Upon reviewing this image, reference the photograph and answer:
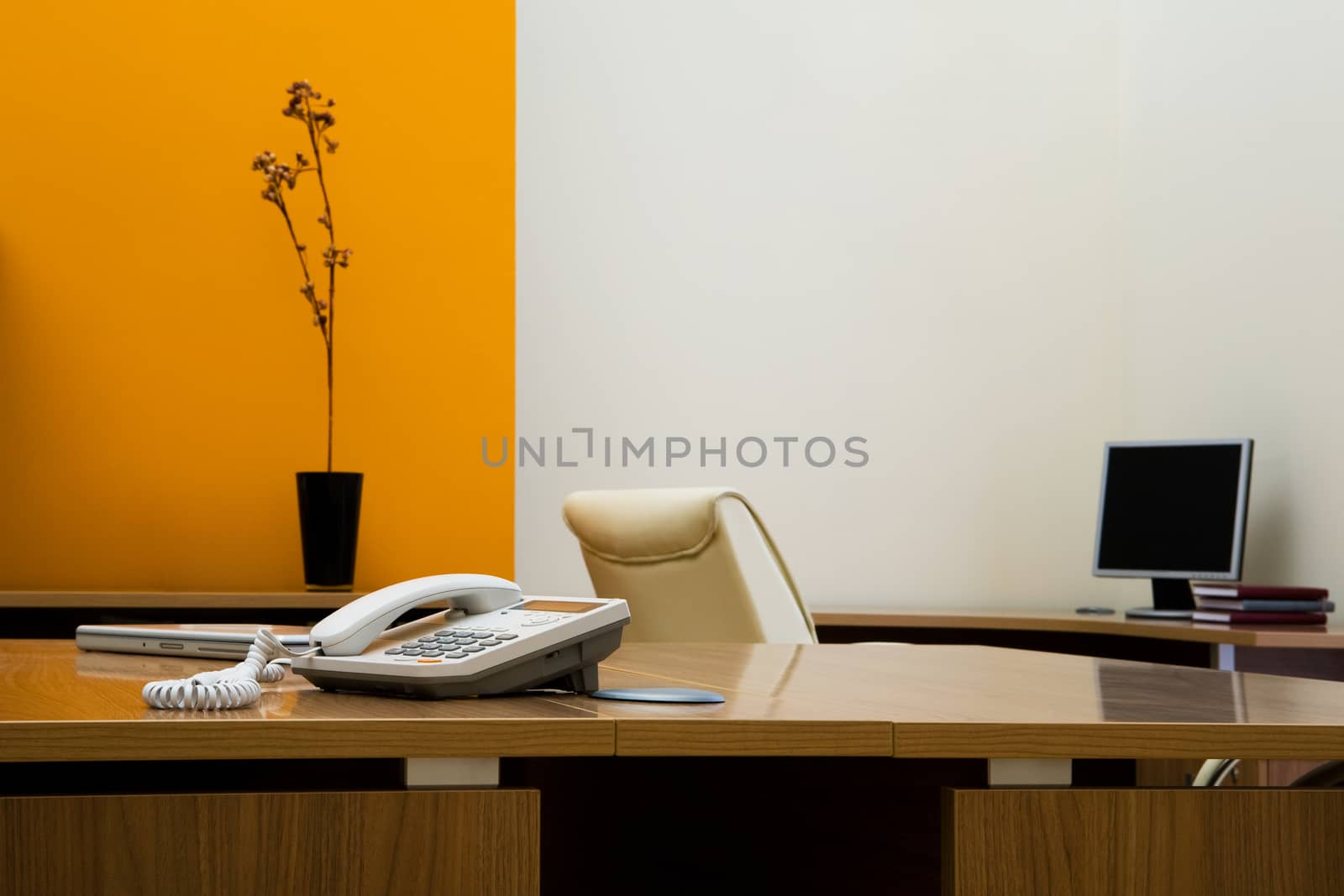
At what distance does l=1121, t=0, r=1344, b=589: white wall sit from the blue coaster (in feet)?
10.5

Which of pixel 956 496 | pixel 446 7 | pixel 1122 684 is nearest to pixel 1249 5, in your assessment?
pixel 956 496

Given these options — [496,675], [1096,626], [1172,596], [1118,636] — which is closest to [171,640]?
[496,675]

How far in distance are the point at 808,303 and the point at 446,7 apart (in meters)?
1.67

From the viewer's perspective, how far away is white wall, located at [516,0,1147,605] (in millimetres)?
4676

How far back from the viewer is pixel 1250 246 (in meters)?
4.15

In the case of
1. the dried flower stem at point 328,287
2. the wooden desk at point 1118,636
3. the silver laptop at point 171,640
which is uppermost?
the dried flower stem at point 328,287

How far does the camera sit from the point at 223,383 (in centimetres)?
361

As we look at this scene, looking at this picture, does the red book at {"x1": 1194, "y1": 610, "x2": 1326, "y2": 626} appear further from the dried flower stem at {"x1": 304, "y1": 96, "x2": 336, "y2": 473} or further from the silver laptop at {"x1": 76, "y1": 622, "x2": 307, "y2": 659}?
the silver laptop at {"x1": 76, "y1": 622, "x2": 307, "y2": 659}

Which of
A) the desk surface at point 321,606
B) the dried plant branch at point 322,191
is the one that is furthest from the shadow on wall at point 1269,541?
the dried plant branch at point 322,191

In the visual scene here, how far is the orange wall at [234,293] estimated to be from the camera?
11.6 feet

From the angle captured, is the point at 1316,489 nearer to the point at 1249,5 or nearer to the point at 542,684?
the point at 1249,5

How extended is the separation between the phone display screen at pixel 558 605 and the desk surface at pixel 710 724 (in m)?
0.09

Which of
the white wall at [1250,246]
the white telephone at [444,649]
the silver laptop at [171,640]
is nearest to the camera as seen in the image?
the white telephone at [444,649]

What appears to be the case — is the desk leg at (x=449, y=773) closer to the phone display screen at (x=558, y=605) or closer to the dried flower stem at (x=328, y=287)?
the phone display screen at (x=558, y=605)
